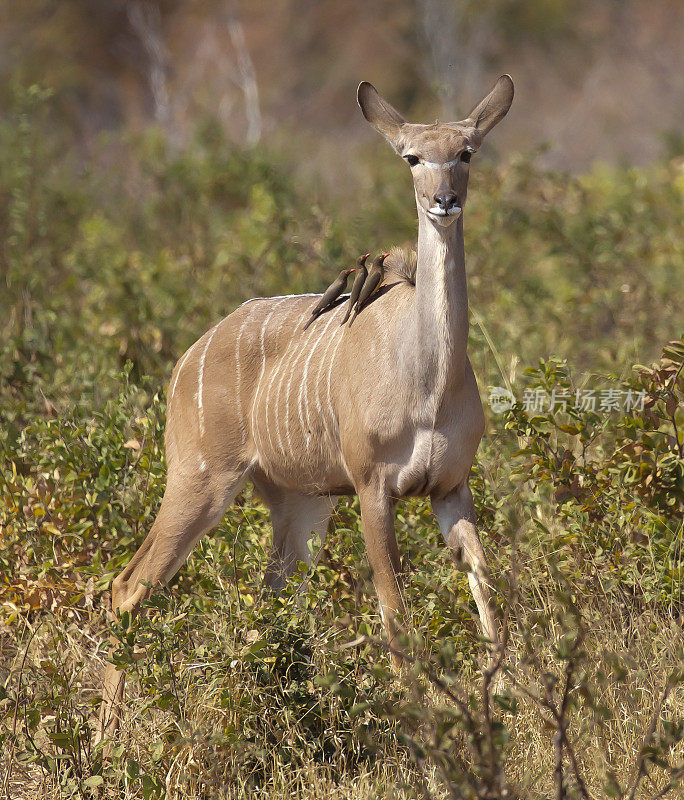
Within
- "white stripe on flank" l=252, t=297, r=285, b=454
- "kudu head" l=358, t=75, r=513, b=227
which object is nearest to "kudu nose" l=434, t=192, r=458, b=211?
"kudu head" l=358, t=75, r=513, b=227

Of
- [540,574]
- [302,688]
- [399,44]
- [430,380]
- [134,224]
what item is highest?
[430,380]

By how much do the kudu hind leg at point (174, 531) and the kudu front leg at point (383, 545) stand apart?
744mm

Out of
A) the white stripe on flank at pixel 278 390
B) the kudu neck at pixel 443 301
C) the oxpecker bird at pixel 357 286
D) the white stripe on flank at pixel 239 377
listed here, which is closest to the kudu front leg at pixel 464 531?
the kudu neck at pixel 443 301

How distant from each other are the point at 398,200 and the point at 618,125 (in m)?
13.1

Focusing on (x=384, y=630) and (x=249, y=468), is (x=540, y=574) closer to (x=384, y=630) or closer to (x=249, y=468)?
(x=384, y=630)

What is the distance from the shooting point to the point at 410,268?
14.9 feet

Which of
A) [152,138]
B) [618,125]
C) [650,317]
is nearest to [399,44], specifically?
[618,125]

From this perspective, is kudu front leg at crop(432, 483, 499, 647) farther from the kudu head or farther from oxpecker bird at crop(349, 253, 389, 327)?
the kudu head

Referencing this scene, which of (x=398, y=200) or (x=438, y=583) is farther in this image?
(x=398, y=200)

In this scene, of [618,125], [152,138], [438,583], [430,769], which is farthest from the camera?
[618,125]

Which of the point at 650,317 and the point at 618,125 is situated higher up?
the point at 650,317

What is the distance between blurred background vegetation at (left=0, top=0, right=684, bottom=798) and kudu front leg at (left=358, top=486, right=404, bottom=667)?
164 millimetres

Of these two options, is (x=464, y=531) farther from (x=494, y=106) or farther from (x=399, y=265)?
(x=494, y=106)

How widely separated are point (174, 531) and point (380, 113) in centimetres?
171
